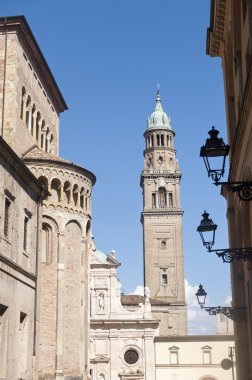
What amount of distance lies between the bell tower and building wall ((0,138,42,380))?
4531 centimetres

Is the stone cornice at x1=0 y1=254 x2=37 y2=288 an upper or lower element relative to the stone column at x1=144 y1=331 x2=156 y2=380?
upper

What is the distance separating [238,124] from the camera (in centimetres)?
1185

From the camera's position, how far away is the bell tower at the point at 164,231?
70312mm

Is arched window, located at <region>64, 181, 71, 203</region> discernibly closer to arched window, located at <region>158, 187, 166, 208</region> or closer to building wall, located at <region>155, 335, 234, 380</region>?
building wall, located at <region>155, 335, 234, 380</region>

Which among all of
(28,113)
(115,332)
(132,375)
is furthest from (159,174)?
(28,113)

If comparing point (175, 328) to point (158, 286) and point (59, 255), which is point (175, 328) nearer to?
point (158, 286)

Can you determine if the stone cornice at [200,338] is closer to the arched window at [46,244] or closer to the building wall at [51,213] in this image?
the building wall at [51,213]

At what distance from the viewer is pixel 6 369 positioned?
1936 cm

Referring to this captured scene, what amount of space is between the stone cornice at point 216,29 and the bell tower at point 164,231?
51256mm

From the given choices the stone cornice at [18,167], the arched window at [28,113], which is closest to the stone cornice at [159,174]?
the arched window at [28,113]

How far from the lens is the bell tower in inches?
2768

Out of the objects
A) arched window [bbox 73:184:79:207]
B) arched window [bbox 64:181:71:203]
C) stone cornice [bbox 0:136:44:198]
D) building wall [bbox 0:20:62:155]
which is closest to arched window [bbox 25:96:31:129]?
building wall [bbox 0:20:62:155]

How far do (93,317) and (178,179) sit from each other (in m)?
26.9

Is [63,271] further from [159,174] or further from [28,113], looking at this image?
[159,174]
